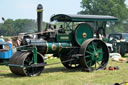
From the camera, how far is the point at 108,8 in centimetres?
6538

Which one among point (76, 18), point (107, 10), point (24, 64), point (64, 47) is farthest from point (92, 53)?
point (107, 10)

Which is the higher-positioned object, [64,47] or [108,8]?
[108,8]

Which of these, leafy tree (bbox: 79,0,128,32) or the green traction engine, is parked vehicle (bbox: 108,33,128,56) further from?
leafy tree (bbox: 79,0,128,32)

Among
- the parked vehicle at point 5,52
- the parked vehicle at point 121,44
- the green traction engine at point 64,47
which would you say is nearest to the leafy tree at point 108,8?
the parked vehicle at point 121,44

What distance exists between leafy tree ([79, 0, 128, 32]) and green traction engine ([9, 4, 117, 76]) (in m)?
55.4

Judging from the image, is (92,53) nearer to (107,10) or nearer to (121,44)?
(121,44)

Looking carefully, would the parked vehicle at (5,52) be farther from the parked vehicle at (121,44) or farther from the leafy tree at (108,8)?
the leafy tree at (108,8)

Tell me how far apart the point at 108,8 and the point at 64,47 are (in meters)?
58.2

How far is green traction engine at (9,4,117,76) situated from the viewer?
8.20 metres

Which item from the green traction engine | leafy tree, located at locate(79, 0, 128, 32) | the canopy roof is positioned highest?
leafy tree, located at locate(79, 0, 128, 32)

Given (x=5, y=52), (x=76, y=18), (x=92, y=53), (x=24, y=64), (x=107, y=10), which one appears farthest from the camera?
(x=107, y=10)

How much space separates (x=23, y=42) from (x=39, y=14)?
A: 11.8 ft

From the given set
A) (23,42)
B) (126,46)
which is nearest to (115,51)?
(126,46)

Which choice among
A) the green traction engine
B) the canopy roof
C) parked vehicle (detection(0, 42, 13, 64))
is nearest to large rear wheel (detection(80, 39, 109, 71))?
the green traction engine
